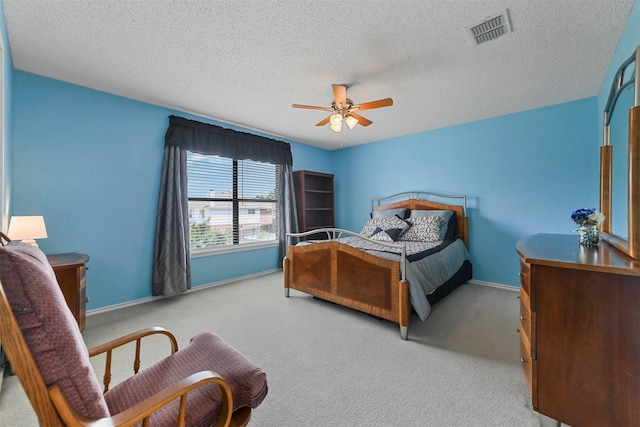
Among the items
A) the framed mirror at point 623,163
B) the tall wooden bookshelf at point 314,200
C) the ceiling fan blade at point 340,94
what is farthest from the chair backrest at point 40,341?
the tall wooden bookshelf at point 314,200

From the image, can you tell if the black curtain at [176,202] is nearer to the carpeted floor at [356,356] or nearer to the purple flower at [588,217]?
the carpeted floor at [356,356]

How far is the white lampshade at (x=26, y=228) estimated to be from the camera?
193 cm

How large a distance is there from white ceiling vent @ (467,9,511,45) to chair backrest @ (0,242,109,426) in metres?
2.65

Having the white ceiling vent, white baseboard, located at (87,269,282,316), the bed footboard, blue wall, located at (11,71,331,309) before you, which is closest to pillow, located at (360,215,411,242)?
the bed footboard

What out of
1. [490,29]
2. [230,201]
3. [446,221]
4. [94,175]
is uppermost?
[490,29]

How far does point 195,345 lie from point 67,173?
102 inches

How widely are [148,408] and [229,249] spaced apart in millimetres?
3257

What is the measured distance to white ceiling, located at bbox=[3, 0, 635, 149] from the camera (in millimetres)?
1693

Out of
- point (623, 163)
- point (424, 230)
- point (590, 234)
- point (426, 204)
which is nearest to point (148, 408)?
point (590, 234)

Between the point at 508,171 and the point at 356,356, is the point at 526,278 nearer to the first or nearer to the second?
the point at 356,356

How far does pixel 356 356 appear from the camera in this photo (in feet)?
6.47

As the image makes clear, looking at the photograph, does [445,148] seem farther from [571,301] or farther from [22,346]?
[22,346]

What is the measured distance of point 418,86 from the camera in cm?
272

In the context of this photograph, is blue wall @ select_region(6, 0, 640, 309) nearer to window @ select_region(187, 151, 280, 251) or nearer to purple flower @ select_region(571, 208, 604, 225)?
window @ select_region(187, 151, 280, 251)
